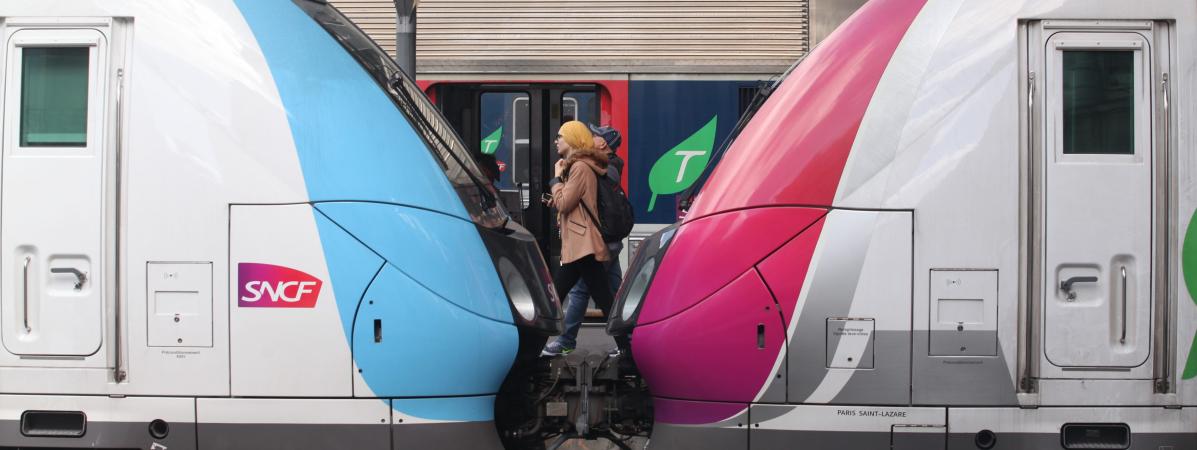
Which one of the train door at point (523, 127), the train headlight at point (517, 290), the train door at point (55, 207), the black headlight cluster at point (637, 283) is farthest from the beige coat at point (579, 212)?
the train door at point (523, 127)

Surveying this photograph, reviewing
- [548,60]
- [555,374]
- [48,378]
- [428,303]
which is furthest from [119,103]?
[548,60]

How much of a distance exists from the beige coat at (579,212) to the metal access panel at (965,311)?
2484 mm

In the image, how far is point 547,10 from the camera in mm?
9609

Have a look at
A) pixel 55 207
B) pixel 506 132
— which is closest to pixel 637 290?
pixel 55 207

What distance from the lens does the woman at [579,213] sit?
619 centimetres

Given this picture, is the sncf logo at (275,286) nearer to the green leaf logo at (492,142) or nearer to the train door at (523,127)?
the train door at (523,127)

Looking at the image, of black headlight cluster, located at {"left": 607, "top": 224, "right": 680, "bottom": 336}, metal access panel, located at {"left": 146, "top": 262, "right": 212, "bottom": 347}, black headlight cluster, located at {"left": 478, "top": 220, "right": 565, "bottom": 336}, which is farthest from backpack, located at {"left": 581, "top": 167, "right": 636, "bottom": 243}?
metal access panel, located at {"left": 146, "top": 262, "right": 212, "bottom": 347}

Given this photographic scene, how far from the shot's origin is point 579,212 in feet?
20.7

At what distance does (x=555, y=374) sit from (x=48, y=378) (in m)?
2.12

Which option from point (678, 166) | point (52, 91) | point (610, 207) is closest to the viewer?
point (52, 91)

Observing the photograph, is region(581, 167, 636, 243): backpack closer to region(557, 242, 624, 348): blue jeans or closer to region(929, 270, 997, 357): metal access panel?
region(557, 242, 624, 348): blue jeans

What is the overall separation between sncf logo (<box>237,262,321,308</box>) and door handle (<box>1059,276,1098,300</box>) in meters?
2.87

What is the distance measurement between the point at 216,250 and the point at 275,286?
10.8 inches

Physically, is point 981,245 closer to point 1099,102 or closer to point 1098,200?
point 1098,200
